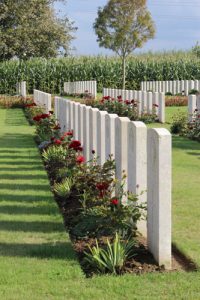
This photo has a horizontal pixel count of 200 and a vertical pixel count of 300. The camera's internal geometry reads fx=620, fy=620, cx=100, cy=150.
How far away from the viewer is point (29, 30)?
42.9 metres

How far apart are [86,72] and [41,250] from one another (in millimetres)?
35165

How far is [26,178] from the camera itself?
8.45 metres

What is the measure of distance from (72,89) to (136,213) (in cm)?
3069

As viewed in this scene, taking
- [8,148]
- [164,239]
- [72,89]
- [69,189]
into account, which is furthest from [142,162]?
[72,89]

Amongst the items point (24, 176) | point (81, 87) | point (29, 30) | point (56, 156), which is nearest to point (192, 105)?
point (56, 156)

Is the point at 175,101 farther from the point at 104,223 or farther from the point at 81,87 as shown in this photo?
the point at 104,223

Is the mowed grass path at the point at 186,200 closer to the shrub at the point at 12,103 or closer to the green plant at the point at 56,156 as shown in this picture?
the green plant at the point at 56,156

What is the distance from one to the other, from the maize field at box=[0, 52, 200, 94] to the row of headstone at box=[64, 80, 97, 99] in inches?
79.8

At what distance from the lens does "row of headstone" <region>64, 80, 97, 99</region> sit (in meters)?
31.5

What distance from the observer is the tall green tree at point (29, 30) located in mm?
42188

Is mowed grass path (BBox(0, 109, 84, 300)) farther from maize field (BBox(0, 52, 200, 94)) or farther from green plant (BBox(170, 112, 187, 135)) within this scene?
maize field (BBox(0, 52, 200, 94))

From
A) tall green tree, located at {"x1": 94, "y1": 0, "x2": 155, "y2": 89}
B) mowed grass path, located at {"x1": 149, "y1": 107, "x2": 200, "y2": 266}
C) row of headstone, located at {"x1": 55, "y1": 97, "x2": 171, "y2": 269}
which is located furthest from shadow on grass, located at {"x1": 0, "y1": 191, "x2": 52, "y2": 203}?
tall green tree, located at {"x1": 94, "y1": 0, "x2": 155, "y2": 89}

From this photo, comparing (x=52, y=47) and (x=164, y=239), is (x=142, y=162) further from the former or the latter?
(x=52, y=47)

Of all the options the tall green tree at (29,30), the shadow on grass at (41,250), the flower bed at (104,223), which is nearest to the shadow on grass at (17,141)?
the flower bed at (104,223)
